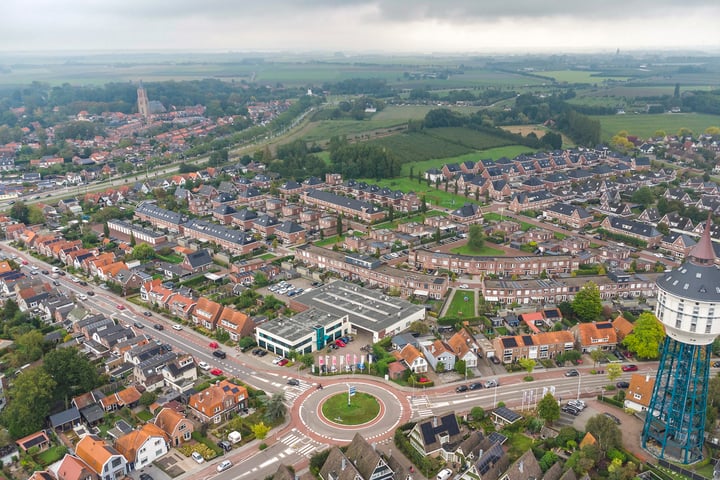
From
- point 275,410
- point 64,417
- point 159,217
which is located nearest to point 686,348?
point 275,410

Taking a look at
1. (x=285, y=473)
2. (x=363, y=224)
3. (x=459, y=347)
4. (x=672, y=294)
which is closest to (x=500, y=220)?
(x=363, y=224)

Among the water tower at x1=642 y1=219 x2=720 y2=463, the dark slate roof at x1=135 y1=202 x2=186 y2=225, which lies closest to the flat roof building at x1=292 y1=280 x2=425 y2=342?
the water tower at x1=642 y1=219 x2=720 y2=463

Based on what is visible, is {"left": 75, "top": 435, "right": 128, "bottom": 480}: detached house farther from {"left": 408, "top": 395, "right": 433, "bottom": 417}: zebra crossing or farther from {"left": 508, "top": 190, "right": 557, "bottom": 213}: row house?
{"left": 508, "top": 190, "right": 557, "bottom": 213}: row house

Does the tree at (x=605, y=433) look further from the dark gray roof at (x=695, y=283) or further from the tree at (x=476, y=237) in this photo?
the tree at (x=476, y=237)

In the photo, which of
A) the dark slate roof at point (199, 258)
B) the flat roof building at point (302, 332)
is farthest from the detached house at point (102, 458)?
the dark slate roof at point (199, 258)

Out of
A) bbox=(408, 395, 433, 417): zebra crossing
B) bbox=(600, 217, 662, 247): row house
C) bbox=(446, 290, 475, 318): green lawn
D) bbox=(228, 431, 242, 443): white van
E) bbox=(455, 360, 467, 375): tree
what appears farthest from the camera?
bbox=(600, 217, 662, 247): row house
